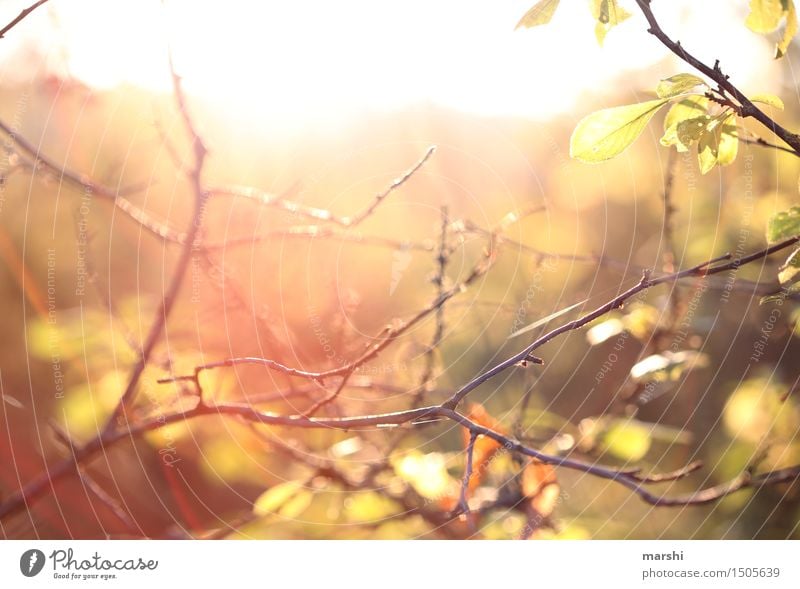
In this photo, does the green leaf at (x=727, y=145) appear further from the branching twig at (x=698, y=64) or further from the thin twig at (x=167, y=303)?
the thin twig at (x=167, y=303)

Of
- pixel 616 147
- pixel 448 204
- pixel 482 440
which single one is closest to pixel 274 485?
pixel 482 440

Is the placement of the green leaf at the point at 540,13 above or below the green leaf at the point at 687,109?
above

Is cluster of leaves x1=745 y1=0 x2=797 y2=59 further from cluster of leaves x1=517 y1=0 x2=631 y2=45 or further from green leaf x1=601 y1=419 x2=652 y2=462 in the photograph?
green leaf x1=601 y1=419 x2=652 y2=462

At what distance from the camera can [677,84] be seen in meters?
0.40

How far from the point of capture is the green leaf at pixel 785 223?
0.44 meters

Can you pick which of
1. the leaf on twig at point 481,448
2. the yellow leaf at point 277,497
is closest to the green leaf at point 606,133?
the leaf on twig at point 481,448
